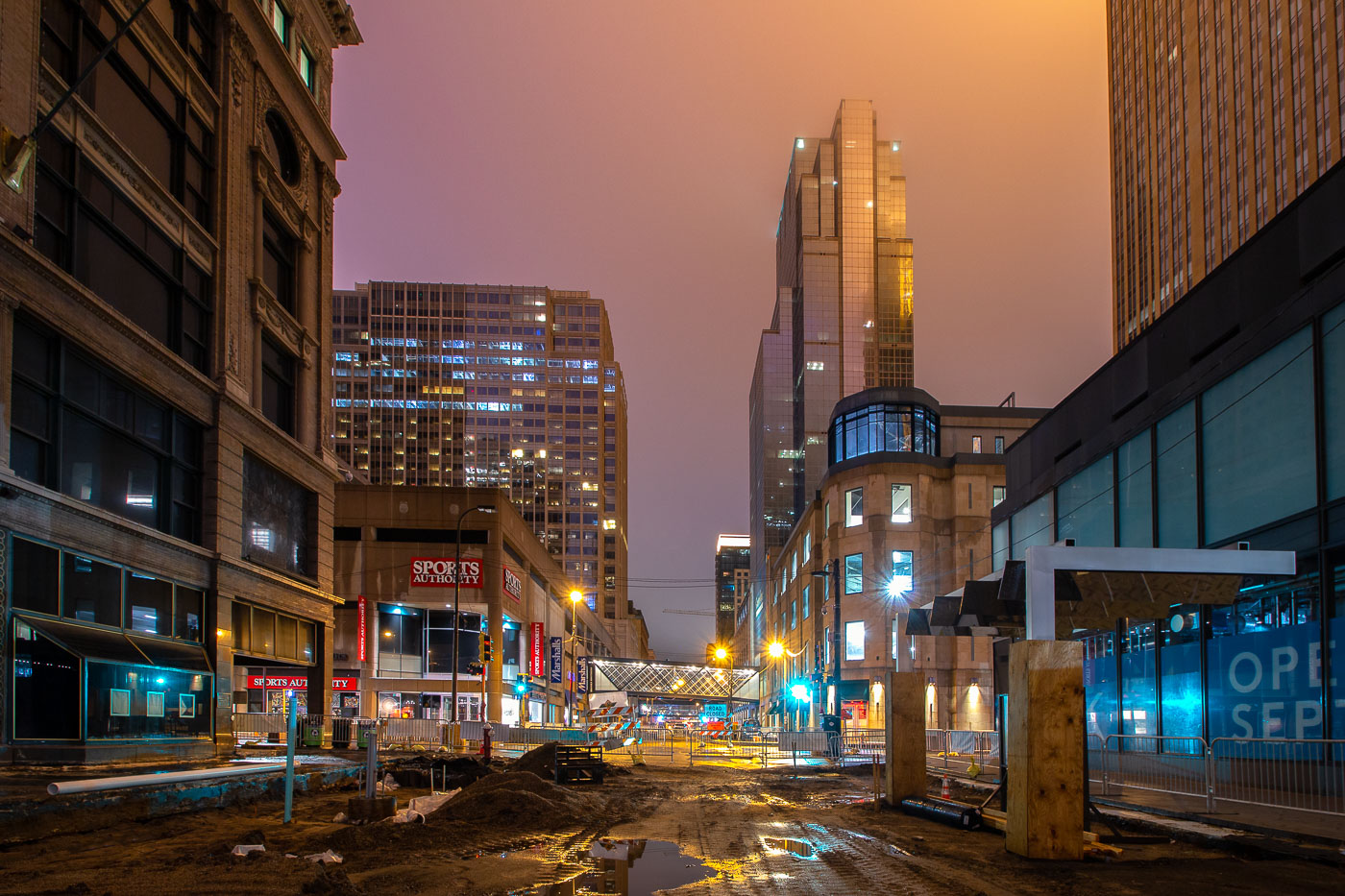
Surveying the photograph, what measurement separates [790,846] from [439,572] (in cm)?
5049

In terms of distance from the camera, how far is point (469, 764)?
26469mm

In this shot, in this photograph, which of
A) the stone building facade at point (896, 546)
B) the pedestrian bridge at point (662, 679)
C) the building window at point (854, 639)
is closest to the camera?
the stone building facade at point (896, 546)

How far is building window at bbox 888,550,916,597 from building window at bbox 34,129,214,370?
144ft

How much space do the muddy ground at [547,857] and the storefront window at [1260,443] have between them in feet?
29.6

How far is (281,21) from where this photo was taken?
4000 centimetres

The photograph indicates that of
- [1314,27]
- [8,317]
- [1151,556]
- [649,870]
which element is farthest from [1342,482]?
[1314,27]

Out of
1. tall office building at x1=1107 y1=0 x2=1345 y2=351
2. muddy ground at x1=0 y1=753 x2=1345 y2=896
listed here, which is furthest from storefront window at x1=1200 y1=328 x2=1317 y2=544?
tall office building at x1=1107 y1=0 x2=1345 y2=351

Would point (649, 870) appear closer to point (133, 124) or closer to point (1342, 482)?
point (1342, 482)

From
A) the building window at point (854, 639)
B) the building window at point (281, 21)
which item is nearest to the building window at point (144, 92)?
the building window at point (281, 21)

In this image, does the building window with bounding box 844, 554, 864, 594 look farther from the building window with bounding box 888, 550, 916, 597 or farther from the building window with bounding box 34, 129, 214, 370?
the building window with bounding box 34, 129, 214, 370

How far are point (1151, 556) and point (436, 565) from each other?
51609 millimetres

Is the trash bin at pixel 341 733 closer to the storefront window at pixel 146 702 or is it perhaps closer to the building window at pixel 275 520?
the building window at pixel 275 520

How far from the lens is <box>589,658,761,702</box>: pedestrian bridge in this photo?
121m

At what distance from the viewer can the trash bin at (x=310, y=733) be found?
38625 millimetres
